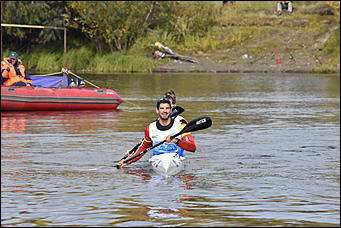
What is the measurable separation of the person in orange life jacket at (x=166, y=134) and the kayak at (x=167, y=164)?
0.12m

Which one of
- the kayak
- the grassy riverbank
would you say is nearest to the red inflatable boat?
the kayak

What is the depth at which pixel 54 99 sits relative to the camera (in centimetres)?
2847

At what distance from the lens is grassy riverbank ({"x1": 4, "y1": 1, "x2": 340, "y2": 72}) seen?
5422cm

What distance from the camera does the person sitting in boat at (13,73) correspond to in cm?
2735

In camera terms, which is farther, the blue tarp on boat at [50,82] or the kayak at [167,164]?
the blue tarp on boat at [50,82]

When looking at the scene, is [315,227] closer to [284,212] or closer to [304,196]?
[284,212]

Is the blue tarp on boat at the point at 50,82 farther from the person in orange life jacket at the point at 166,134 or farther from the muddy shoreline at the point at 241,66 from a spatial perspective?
the muddy shoreline at the point at 241,66

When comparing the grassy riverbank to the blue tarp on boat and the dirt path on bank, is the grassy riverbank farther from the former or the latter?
the blue tarp on boat

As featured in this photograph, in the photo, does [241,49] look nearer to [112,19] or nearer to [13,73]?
[112,19]

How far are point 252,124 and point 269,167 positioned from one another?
824cm

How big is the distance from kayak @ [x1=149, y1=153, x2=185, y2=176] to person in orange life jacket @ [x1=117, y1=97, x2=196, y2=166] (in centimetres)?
12

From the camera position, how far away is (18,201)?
12383 mm

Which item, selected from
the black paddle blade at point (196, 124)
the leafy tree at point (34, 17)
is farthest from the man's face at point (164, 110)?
the leafy tree at point (34, 17)

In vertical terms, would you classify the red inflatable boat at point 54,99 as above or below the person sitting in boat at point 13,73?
below
